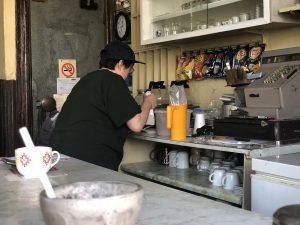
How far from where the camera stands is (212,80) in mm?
3039

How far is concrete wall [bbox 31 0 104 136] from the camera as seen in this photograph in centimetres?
433

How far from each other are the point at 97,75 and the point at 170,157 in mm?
836

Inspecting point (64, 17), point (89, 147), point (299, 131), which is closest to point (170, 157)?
point (89, 147)

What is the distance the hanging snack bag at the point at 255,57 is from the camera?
261 cm

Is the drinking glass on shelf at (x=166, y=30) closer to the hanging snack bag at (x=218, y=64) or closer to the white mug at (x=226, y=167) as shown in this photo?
the hanging snack bag at (x=218, y=64)

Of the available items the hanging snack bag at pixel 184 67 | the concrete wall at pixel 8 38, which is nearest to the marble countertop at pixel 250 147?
the hanging snack bag at pixel 184 67

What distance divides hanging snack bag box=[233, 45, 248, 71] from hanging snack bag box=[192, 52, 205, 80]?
13.0 inches

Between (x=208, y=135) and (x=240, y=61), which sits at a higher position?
(x=240, y=61)

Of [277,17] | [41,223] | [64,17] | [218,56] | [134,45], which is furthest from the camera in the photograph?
[64,17]

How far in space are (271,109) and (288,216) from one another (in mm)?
1421

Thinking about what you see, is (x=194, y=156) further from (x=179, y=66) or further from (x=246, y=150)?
(x=246, y=150)

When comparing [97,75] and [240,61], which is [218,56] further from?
[97,75]

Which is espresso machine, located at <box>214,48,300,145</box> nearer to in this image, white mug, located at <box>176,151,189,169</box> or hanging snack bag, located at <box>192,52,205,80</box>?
white mug, located at <box>176,151,189,169</box>

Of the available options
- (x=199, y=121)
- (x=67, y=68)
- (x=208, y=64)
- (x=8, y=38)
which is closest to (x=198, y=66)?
(x=208, y=64)
